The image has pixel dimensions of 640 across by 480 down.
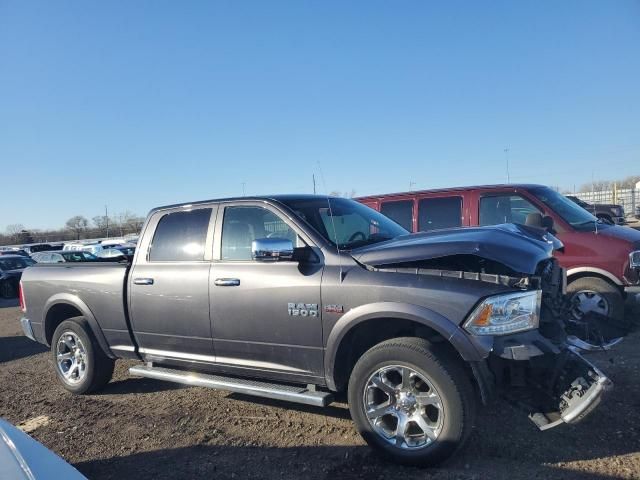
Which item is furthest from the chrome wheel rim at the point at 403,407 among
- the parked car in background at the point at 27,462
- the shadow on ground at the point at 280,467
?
the parked car in background at the point at 27,462

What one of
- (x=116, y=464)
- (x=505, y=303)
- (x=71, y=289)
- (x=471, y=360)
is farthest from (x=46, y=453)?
(x=71, y=289)

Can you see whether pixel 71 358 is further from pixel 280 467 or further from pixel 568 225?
pixel 568 225

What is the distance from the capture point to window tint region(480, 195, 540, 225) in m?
7.29

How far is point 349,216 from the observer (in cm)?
470

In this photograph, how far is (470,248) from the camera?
3387 millimetres

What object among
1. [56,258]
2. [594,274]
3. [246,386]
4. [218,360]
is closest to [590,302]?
[594,274]

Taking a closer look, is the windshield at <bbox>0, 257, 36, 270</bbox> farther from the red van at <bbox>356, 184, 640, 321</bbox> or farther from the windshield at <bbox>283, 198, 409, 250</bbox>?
the windshield at <bbox>283, 198, 409, 250</bbox>

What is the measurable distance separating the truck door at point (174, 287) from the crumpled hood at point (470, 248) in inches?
62.5

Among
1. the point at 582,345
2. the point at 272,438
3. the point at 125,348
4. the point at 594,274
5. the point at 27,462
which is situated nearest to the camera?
the point at 27,462

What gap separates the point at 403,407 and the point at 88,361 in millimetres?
3684

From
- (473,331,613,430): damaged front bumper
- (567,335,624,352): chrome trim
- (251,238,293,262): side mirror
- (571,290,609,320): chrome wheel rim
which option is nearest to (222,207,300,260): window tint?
(251,238,293,262): side mirror

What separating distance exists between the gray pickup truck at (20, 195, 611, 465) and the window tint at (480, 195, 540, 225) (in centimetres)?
312

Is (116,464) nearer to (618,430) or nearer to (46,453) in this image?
(46,453)

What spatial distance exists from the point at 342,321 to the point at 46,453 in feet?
6.80
